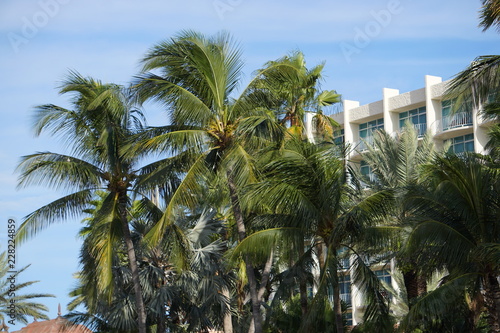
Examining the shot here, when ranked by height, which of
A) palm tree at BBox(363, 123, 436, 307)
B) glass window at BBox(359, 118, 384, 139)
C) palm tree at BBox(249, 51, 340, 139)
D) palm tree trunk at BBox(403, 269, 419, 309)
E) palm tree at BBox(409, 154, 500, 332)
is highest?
glass window at BBox(359, 118, 384, 139)

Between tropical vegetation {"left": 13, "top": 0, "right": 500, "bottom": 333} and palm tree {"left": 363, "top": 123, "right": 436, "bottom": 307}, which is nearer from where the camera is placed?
tropical vegetation {"left": 13, "top": 0, "right": 500, "bottom": 333}

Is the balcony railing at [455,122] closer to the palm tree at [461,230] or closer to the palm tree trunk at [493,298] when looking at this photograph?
the palm tree at [461,230]

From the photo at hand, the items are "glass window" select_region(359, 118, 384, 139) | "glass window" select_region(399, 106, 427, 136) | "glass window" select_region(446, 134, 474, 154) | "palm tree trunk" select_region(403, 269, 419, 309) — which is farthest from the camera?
"glass window" select_region(359, 118, 384, 139)

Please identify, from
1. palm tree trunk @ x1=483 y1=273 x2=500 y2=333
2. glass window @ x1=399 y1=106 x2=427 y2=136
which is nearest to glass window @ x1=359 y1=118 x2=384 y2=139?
glass window @ x1=399 y1=106 x2=427 y2=136

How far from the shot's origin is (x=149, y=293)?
3158 centimetres

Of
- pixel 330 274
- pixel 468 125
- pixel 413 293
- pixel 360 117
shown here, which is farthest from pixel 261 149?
pixel 360 117

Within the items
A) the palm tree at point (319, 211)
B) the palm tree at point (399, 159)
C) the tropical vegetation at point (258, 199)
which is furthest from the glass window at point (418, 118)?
the palm tree at point (319, 211)

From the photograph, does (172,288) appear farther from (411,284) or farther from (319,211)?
(319,211)

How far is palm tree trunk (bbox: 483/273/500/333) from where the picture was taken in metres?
20.8

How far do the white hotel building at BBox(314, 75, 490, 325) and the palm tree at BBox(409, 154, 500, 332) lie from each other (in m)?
29.0

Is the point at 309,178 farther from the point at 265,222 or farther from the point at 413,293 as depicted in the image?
the point at 413,293

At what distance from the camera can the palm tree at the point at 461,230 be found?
20.6 m

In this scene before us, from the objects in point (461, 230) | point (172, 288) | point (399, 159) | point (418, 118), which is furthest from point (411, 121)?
point (461, 230)

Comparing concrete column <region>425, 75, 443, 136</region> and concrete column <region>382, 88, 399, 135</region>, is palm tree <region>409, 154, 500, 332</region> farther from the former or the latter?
concrete column <region>382, 88, 399, 135</region>
